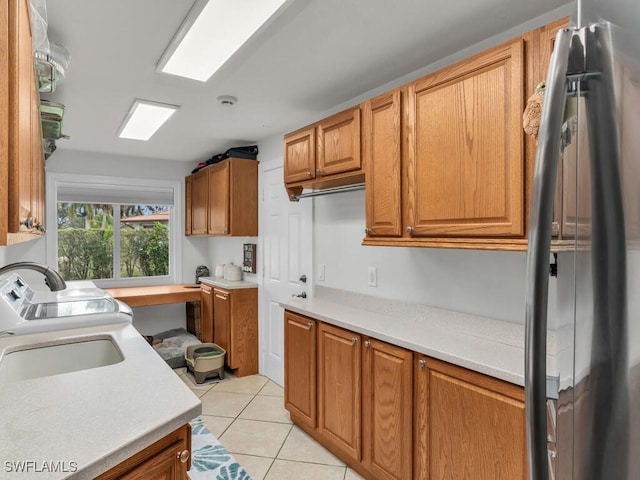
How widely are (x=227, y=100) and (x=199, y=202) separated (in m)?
2.11

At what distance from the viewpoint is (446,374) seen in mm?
1592

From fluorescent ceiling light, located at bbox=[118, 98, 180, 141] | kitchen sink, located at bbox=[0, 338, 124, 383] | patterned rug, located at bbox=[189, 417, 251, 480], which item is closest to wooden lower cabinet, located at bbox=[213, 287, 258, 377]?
patterned rug, located at bbox=[189, 417, 251, 480]

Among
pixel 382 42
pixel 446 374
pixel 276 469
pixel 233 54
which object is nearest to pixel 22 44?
pixel 233 54

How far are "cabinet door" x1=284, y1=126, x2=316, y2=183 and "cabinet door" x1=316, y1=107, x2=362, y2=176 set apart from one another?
7 centimetres

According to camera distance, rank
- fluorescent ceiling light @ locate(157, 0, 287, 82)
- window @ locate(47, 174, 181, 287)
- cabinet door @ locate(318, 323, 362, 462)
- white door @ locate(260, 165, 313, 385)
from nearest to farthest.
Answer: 1. fluorescent ceiling light @ locate(157, 0, 287, 82)
2. cabinet door @ locate(318, 323, 362, 462)
3. white door @ locate(260, 165, 313, 385)
4. window @ locate(47, 174, 181, 287)

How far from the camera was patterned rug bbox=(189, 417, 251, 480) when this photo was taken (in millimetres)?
2168

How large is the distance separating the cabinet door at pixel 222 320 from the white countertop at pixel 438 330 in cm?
127

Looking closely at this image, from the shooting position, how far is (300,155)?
2648 mm

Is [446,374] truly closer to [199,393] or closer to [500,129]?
[500,129]

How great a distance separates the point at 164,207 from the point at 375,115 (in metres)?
3.68

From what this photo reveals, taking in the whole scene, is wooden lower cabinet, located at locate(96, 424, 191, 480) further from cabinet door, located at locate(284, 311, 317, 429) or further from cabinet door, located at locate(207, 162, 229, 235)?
cabinet door, located at locate(207, 162, 229, 235)

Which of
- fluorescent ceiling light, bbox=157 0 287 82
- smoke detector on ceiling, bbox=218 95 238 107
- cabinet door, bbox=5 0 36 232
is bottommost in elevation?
cabinet door, bbox=5 0 36 232

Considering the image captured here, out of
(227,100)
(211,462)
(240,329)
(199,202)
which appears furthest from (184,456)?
(199,202)

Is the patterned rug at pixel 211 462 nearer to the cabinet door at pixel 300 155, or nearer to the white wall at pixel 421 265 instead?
the white wall at pixel 421 265
